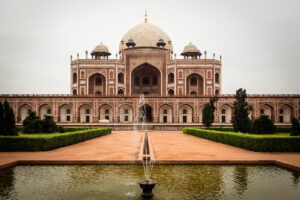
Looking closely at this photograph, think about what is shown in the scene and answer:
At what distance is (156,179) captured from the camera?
602 cm

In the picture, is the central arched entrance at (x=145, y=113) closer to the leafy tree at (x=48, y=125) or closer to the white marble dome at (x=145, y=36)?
the white marble dome at (x=145, y=36)

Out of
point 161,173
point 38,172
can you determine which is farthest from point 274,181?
point 38,172

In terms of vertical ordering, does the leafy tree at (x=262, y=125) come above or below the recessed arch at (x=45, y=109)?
below

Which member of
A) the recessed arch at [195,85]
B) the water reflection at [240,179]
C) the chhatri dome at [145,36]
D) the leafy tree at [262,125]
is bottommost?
the water reflection at [240,179]

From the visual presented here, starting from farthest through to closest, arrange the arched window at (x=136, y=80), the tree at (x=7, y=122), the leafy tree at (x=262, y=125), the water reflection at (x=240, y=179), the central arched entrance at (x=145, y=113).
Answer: the arched window at (x=136, y=80) → the central arched entrance at (x=145, y=113) → the leafy tree at (x=262, y=125) → the tree at (x=7, y=122) → the water reflection at (x=240, y=179)

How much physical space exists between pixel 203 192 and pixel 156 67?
31775mm

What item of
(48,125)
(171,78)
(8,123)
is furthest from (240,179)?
(171,78)

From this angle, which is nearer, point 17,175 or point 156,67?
point 17,175

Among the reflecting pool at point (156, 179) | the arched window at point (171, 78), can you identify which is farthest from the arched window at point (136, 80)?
the reflecting pool at point (156, 179)

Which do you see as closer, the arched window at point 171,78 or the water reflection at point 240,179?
the water reflection at point 240,179

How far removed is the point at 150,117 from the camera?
109 feet

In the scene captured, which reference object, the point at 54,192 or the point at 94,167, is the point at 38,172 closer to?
the point at 94,167

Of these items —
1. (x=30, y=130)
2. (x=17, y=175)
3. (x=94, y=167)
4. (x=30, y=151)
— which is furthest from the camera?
(x=30, y=130)

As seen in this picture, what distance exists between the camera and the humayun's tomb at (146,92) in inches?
1219
